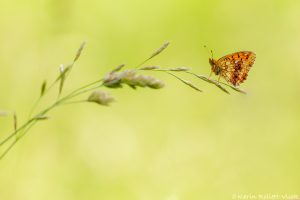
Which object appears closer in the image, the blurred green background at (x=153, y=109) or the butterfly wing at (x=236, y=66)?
the butterfly wing at (x=236, y=66)

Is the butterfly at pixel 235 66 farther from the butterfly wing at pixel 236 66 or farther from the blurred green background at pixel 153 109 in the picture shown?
the blurred green background at pixel 153 109

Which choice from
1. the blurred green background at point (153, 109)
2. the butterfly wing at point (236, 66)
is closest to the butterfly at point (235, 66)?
the butterfly wing at point (236, 66)

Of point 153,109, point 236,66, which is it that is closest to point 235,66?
point 236,66

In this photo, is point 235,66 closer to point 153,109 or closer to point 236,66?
point 236,66

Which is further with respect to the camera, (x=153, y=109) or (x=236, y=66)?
(x=153, y=109)

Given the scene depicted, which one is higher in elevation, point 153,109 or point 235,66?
point 235,66

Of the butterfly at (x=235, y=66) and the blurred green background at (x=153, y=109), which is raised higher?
the butterfly at (x=235, y=66)
